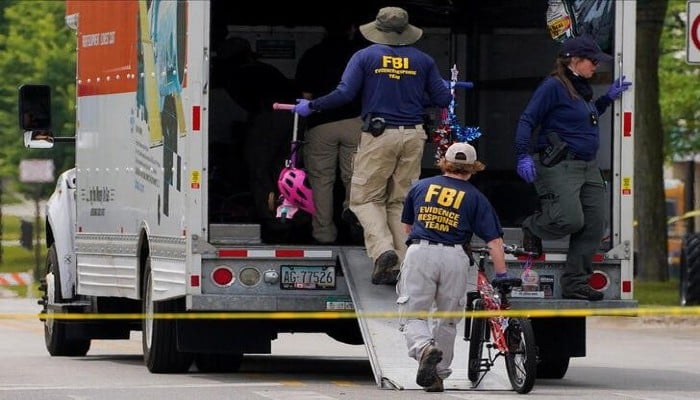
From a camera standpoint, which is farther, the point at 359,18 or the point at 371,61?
the point at 359,18

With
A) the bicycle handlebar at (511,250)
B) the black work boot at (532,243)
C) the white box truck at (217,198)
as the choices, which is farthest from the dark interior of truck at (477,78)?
the bicycle handlebar at (511,250)

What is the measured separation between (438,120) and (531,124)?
5.26 feet

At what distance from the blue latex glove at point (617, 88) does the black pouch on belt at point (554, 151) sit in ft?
1.57

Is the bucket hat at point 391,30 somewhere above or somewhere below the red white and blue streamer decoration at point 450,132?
above

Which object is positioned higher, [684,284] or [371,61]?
[371,61]

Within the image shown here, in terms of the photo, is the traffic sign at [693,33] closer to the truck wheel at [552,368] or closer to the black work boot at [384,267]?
the truck wheel at [552,368]

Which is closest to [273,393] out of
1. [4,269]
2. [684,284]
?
[684,284]

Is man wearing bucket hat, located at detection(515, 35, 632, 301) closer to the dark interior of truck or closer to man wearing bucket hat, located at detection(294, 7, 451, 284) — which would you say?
man wearing bucket hat, located at detection(294, 7, 451, 284)

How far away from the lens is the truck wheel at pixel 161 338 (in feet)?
49.3

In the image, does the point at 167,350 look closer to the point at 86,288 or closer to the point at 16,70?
the point at 86,288

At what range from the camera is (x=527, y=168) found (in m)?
14.2

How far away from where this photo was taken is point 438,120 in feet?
52.3

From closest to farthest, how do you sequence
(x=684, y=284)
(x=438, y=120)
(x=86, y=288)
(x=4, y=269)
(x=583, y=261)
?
(x=583, y=261) < (x=438, y=120) < (x=86, y=288) < (x=684, y=284) < (x=4, y=269)

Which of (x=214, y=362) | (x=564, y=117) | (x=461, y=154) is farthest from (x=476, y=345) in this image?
(x=214, y=362)
